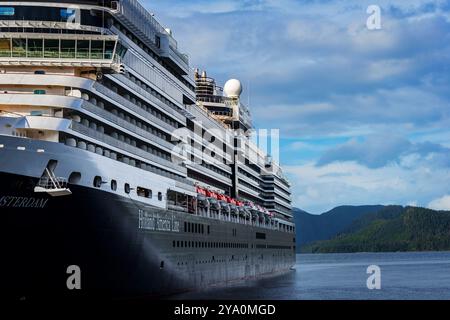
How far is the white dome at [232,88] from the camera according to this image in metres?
101

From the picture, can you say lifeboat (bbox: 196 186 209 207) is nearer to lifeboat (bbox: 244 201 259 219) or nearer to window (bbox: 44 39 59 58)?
lifeboat (bbox: 244 201 259 219)

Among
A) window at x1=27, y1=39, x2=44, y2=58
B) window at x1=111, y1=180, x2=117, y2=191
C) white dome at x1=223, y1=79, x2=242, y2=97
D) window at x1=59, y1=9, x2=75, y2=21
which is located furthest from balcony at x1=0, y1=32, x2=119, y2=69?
white dome at x1=223, y1=79, x2=242, y2=97

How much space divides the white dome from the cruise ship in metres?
38.3

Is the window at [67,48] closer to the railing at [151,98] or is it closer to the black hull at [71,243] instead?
the railing at [151,98]

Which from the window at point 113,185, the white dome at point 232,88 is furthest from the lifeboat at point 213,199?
the white dome at point 232,88

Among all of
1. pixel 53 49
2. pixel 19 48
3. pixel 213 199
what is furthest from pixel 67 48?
pixel 213 199

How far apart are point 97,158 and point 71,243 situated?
4.60 metres

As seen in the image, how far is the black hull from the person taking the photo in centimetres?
3566

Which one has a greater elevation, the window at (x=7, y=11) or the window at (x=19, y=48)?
the window at (x=7, y=11)

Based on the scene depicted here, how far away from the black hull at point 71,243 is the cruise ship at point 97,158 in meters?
0.05

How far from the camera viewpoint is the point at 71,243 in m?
37.5

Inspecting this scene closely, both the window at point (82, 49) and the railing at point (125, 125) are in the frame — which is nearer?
the railing at point (125, 125)

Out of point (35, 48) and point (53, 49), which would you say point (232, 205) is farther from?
point (35, 48)

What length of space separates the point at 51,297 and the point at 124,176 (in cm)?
872
